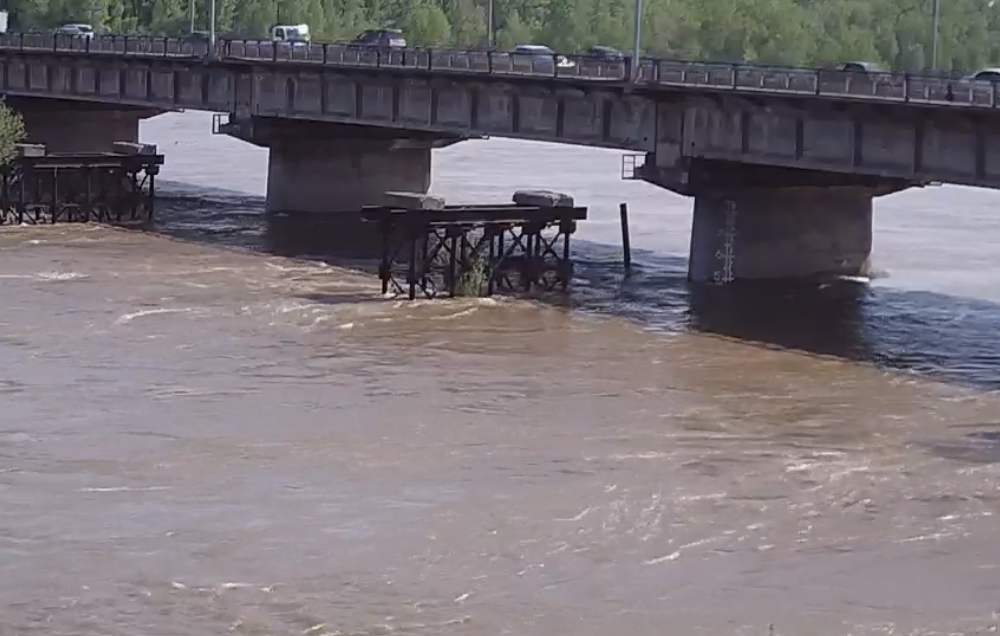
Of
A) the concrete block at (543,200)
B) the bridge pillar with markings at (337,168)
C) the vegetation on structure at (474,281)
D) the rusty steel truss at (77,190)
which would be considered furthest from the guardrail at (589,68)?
the vegetation on structure at (474,281)

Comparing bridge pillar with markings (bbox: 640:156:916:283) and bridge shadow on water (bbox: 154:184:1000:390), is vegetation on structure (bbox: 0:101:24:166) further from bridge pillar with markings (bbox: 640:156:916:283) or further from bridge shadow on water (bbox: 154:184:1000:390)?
bridge pillar with markings (bbox: 640:156:916:283)

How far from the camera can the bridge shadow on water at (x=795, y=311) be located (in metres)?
44.9

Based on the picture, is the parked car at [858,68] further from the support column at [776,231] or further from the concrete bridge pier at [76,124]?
the concrete bridge pier at [76,124]

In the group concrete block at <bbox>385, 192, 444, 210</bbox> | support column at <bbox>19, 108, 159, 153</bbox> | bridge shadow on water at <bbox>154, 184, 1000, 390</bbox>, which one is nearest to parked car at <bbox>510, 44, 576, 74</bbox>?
bridge shadow on water at <bbox>154, 184, 1000, 390</bbox>

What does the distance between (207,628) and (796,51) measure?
287 ft

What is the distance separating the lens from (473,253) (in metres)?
53.1

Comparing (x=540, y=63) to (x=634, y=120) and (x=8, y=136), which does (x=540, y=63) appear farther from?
(x=8, y=136)

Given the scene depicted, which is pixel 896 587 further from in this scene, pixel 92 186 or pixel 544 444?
pixel 92 186

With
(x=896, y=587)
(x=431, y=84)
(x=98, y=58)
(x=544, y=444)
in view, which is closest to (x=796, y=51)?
(x=98, y=58)

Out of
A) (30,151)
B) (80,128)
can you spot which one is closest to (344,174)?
(30,151)

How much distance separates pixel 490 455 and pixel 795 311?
20.0 m

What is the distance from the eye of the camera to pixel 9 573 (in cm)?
2552

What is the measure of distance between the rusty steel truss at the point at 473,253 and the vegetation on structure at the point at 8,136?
18.1 metres

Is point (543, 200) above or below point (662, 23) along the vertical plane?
below
